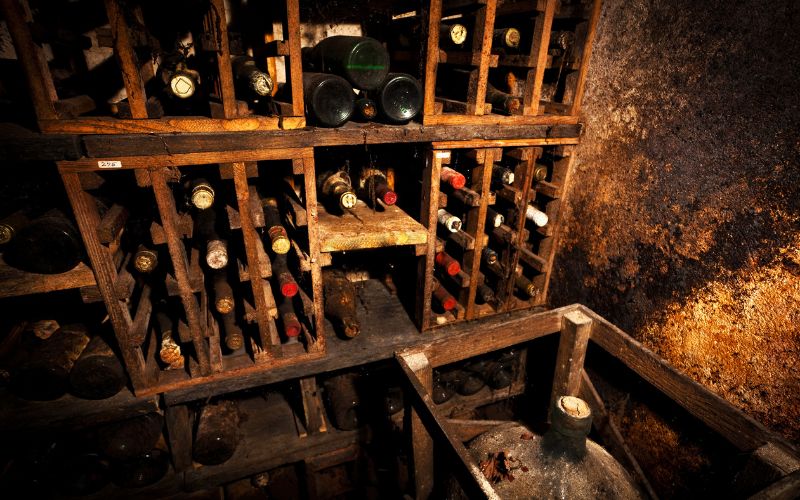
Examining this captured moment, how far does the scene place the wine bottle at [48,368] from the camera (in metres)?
2.04

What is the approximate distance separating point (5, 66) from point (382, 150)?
2280 millimetres

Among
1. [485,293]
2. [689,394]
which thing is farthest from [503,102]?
[689,394]

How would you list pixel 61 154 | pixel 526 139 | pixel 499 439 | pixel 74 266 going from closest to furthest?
pixel 61 154, pixel 499 439, pixel 74 266, pixel 526 139

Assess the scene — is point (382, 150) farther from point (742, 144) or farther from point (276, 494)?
point (276, 494)

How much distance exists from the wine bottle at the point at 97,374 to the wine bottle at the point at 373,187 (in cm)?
177

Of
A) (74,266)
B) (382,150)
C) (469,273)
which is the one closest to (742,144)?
(469,273)

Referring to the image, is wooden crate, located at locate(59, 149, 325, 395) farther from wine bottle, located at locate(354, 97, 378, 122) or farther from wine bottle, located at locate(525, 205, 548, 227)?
wine bottle, located at locate(525, 205, 548, 227)

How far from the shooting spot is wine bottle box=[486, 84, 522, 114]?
7.77 ft

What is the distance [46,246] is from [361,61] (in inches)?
68.4

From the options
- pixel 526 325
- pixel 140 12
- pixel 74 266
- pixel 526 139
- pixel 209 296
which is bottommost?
pixel 209 296

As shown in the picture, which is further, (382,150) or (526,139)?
(382,150)

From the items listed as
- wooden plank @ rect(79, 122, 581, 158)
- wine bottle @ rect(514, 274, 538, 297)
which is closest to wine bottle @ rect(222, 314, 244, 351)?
wooden plank @ rect(79, 122, 581, 158)

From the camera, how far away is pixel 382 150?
3055mm

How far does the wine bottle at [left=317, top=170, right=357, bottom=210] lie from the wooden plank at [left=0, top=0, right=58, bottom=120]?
1279 millimetres
